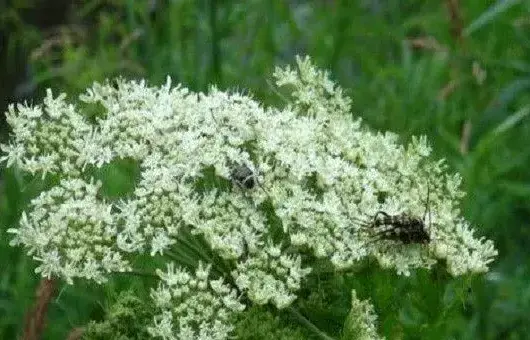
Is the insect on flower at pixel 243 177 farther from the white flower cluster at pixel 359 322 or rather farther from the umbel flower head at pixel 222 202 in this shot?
the white flower cluster at pixel 359 322

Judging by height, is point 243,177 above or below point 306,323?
above

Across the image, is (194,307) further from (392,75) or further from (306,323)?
(392,75)

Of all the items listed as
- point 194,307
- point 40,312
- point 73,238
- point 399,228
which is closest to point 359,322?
point 399,228

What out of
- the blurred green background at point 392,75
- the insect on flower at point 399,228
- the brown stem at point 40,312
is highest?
the blurred green background at point 392,75

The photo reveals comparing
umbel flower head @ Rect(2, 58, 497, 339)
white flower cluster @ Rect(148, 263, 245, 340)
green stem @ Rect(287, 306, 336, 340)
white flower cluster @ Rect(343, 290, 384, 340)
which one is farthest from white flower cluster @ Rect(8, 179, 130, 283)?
white flower cluster @ Rect(343, 290, 384, 340)

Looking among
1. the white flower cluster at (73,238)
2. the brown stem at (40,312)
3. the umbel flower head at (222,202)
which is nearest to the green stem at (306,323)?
the umbel flower head at (222,202)

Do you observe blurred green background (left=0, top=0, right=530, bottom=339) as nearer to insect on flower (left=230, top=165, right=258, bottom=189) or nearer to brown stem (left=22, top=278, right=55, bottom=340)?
brown stem (left=22, top=278, right=55, bottom=340)
